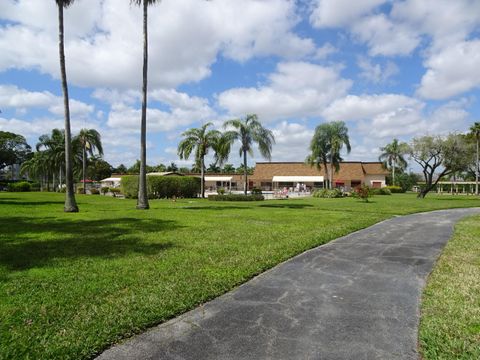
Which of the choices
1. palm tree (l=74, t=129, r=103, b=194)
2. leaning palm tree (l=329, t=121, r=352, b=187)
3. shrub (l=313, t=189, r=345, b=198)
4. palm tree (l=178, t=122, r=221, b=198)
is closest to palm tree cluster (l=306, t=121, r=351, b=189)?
leaning palm tree (l=329, t=121, r=352, b=187)

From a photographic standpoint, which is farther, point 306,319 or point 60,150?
point 60,150

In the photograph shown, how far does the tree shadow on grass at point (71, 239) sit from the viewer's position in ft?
22.3

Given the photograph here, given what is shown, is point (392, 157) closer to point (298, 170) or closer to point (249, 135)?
point (298, 170)

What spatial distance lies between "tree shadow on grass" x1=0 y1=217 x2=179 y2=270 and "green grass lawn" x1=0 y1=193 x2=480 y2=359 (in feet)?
0.07

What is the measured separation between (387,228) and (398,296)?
725cm

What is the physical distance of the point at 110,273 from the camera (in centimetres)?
567

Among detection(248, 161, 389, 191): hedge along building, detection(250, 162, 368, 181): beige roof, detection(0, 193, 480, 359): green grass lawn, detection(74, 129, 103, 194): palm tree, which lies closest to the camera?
detection(0, 193, 480, 359): green grass lawn

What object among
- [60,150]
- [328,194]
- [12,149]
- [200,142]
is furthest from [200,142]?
[12,149]

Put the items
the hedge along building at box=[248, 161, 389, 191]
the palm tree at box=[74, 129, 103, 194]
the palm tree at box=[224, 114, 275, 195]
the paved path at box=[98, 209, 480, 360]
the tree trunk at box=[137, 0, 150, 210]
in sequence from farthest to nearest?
1. the hedge along building at box=[248, 161, 389, 191]
2. the palm tree at box=[74, 129, 103, 194]
3. the palm tree at box=[224, 114, 275, 195]
4. the tree trunk at box=[137, 0, 150, 210]
5. the paved path at box=[98, 209, 480, 360]

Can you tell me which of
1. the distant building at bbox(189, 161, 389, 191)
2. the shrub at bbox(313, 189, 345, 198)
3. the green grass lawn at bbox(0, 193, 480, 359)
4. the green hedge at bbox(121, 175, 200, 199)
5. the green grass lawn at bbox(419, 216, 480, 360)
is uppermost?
the distant building at bbox(189, 161, 389, 191)

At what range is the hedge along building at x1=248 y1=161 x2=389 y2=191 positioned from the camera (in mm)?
61375

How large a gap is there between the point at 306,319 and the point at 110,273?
128 inches

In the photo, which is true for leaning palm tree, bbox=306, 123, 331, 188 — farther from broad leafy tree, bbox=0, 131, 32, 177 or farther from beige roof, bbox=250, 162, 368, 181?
broad leafy tree, bbox=0, 131, 32, 177

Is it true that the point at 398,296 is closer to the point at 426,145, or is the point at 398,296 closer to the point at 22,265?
the point at 22,265
